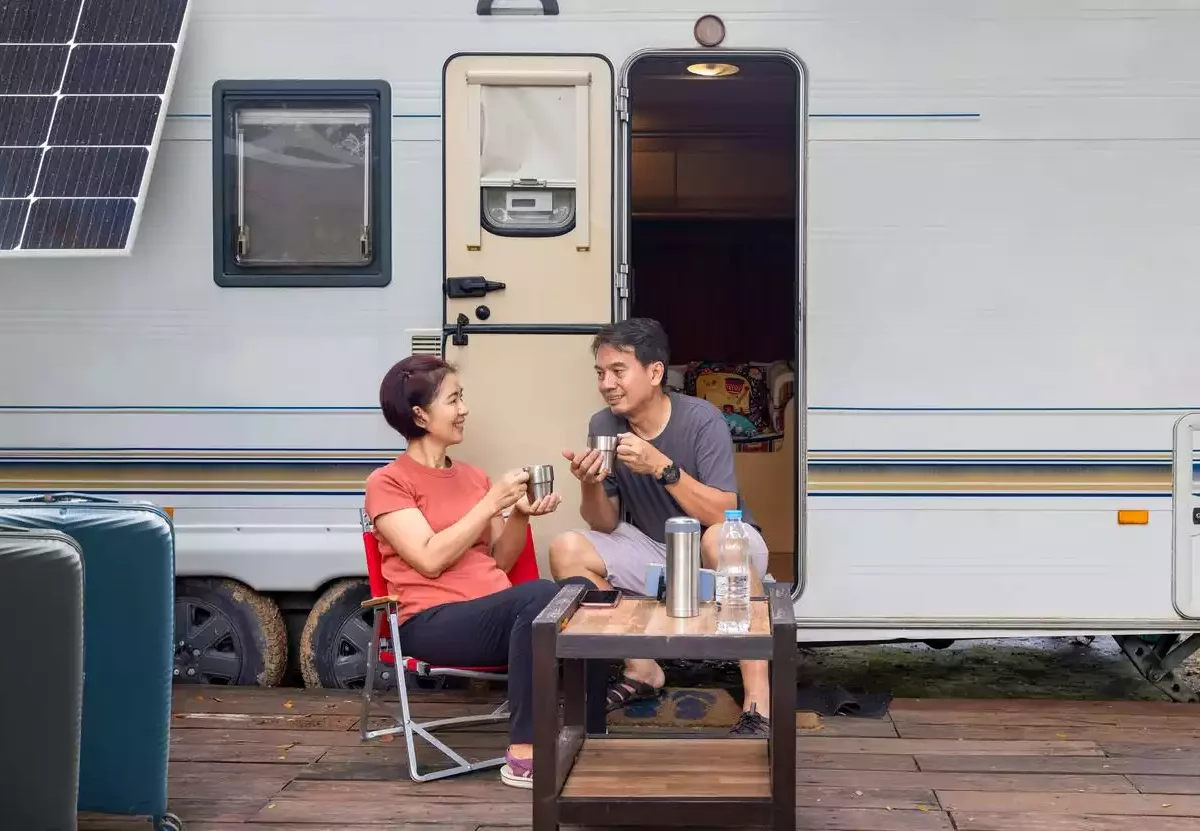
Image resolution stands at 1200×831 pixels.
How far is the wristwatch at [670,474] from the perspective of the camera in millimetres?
3775

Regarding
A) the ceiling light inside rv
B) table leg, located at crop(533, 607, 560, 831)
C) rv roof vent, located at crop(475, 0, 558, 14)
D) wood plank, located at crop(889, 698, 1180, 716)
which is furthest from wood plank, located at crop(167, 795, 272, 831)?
the ceiling light inside rv

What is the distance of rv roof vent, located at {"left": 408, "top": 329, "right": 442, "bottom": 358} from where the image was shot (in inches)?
169

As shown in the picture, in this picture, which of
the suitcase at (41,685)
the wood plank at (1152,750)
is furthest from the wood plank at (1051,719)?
the suitcase at (41,685)

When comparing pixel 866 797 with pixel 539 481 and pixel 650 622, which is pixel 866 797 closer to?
pixel 650 622

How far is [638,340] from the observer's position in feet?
13.0

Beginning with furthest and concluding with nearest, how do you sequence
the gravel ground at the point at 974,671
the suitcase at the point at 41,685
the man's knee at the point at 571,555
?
the gravel ground at the point at 974,671
the man's knee at the point at 571,555
the suitcase at the point at 41,685

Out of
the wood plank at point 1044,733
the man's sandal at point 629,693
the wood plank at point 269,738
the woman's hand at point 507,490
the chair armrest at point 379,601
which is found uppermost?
the woman's hand at point 507,490

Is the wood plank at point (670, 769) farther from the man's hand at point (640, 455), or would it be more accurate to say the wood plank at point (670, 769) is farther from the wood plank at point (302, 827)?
the man's hand at point (640, 455)

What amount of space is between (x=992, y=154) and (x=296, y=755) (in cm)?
297

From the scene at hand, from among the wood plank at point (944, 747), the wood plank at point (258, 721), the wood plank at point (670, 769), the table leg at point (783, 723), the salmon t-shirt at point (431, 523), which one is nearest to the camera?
the table leg at point (783, 723)

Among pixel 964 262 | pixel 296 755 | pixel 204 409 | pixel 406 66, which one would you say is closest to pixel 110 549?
pixel 296 755

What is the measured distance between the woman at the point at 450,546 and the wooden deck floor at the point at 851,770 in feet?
1.18

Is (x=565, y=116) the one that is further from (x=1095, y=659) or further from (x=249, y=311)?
(x=1095, y=659)

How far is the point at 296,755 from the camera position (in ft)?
12.5
